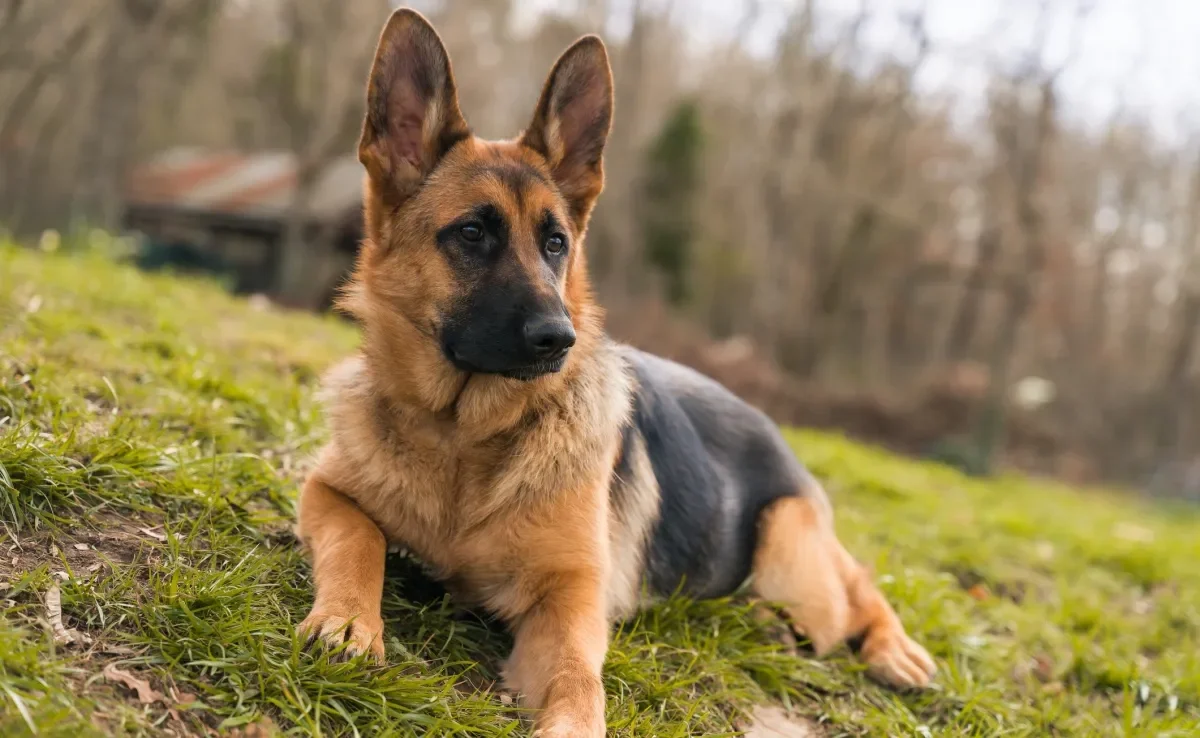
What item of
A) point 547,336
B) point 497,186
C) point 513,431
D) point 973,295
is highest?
point 497,186

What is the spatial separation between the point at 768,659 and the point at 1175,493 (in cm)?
2166

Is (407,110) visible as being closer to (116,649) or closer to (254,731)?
(116,649)

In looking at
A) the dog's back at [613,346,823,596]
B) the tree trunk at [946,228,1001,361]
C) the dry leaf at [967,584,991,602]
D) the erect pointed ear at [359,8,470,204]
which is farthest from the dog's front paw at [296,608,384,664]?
the tree trunk at [946,228,1001,361]

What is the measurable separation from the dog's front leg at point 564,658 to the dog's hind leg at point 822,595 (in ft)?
4.26

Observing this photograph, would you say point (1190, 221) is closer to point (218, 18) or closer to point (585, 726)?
point (218, 18)

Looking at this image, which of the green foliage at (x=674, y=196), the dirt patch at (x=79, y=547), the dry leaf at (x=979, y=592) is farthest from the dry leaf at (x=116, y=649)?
the green foliage at (x=674, y=196)

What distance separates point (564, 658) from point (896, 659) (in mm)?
1996

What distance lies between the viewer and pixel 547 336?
10.6ft

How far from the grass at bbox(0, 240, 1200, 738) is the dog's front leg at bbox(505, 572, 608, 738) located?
0.48 feet

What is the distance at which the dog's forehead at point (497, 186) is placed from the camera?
12.0 feet

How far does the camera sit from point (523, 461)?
11.5 ft

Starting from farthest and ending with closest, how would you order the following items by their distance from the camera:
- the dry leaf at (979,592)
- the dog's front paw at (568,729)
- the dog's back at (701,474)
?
the dry leaf at (979,592)
the dog's back at (701,474)
the dog's front paw at (568,729)

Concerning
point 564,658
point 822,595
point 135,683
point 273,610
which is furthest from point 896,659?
point 135,683

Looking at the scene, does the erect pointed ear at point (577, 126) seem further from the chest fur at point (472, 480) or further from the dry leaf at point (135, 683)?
the dry leaf at point (135, 683)
